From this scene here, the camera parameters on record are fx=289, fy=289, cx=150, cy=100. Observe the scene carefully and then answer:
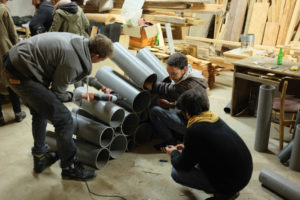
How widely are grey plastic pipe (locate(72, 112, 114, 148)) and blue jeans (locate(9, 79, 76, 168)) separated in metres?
0.26

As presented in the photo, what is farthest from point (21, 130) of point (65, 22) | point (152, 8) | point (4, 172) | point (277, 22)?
point (277, 22)

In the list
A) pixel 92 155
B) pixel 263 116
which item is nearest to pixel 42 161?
pixel 92 155

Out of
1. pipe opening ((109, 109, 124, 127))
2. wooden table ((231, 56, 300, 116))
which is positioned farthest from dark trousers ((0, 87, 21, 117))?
wooden table ((231, 56, 300, 116))

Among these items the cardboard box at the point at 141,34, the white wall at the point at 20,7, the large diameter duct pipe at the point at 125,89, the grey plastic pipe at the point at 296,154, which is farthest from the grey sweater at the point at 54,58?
the white wall at the point at 20,7

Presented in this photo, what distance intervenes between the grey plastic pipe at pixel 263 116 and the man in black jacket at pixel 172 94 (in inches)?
27.3

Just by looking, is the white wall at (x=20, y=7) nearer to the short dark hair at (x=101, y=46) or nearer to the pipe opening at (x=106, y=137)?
the pipe opening at (x=106, y=137)

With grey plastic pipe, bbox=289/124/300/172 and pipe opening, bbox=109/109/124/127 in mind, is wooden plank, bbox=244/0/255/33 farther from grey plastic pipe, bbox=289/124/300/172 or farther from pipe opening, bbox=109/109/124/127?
pipe opening, bbox=109/109/124/127

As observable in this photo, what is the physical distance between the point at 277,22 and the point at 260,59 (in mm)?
2885

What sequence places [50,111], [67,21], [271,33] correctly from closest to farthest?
[50,111]
[67,21]
[271,33]

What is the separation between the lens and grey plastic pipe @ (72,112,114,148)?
111 inches

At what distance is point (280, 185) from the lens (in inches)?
98.7

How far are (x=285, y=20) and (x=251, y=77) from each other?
334cm

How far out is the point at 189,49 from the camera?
5605 millimetres

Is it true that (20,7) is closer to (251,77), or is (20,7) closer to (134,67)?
(134,67)
